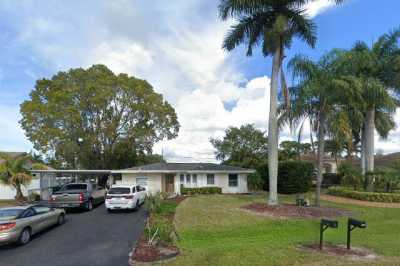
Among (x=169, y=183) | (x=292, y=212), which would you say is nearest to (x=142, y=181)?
(x=169, y=183)

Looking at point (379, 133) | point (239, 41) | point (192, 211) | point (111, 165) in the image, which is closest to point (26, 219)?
point (192, 211)

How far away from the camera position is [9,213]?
980 centimetres

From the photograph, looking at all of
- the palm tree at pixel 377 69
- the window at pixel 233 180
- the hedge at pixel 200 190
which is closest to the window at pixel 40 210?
the hedge at pixel 200 190

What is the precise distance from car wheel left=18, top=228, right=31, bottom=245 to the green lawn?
521 centimetres

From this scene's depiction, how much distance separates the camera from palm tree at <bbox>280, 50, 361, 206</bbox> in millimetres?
16312

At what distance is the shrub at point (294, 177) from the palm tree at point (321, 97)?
811 cm

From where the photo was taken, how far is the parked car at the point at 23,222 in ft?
29.1

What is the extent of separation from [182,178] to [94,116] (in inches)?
473

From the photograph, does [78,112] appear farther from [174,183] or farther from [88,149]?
[174,183]

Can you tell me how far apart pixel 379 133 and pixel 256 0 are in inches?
810

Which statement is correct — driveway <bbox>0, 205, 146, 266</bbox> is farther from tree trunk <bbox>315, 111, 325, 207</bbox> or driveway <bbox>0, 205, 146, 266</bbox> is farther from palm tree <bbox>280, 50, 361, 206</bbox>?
palm tree <bbox>280, 50, 361, 206</bbox>

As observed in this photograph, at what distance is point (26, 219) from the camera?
388 inches

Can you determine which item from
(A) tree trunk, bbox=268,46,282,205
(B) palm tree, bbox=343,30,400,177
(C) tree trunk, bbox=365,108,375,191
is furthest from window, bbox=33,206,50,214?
(C) tree trunk, bbox=365,108,375,191

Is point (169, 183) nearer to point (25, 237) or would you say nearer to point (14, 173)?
point (14, 173)
